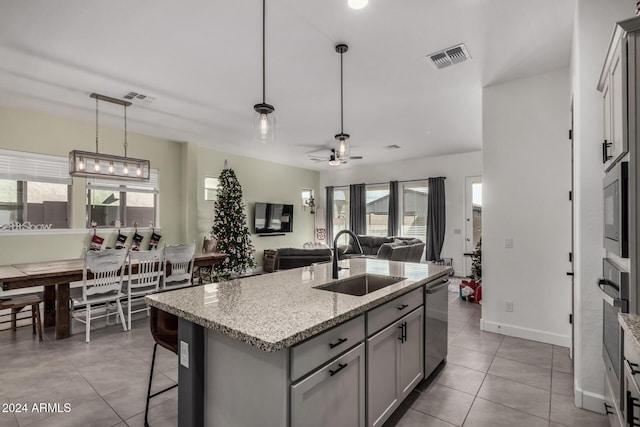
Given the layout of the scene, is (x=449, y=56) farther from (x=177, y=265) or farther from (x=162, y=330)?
(x=177, y=265)

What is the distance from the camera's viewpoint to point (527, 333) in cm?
345

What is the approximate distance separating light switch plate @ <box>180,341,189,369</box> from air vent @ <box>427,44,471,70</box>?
3207 millimetres

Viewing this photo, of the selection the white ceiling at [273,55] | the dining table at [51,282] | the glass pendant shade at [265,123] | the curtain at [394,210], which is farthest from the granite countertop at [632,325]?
the curtain at [394,210]

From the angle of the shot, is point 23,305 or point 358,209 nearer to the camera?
point 23,305

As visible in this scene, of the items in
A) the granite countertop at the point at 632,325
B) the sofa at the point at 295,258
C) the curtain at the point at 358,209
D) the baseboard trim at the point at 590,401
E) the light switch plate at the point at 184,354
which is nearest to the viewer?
the granite countertop at the point at 632,325

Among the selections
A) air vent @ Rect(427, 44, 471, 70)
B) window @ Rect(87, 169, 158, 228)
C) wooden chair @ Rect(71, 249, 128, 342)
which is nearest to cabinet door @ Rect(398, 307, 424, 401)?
air vent @ Rect(427, 44, 471, 70)

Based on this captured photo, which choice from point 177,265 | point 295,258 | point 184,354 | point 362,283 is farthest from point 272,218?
point 184,354

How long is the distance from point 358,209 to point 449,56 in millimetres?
6170

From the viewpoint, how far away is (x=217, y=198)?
6711 millimetres

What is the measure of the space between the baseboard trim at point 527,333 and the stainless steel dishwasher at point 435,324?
1149 millimetres

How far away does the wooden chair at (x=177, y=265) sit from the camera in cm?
425

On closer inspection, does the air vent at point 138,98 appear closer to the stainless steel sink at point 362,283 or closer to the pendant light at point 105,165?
the pendant light at point 105,165

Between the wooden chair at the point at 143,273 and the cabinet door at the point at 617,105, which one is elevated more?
the cabinet door at the point at 617,105

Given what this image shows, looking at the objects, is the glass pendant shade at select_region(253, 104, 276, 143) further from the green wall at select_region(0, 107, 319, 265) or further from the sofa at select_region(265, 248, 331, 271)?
the green wall at select_region(0, 107, 319, 265)
